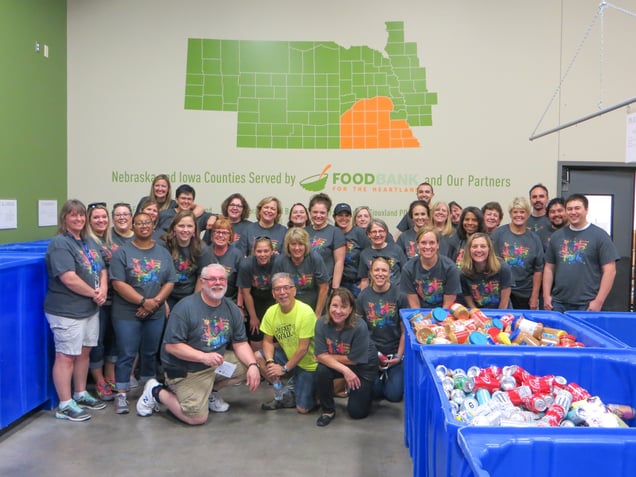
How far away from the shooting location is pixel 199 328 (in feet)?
12.4

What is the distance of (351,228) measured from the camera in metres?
5.16

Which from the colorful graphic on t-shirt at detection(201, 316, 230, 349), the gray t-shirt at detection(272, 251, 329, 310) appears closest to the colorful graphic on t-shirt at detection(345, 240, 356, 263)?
the gray t-shirt at detection(272, 251, 329, 310)

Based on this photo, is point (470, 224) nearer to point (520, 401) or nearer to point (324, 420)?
point (324, 420)

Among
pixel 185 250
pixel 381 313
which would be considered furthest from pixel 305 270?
pixel 185 250

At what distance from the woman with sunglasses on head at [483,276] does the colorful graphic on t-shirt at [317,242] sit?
1.25 m

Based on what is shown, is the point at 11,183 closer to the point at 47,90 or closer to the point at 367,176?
the point at 47,90

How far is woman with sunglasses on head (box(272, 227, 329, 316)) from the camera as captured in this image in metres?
4.36

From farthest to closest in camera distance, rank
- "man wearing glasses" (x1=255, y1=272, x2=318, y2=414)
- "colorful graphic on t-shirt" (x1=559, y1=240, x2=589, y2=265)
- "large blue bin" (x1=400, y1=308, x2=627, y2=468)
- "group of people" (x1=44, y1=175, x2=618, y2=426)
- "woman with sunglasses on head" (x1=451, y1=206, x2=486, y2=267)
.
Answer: "woman with sunglasses on head" (x1=451, y1=206, x2=486, y2=267) → "colorful graphic on t-shirt" (x1=559, y1=240, x2=589, y2=265) → "man wearing glasses" (x1=255, y1=272, x2=318, y2=414) → "group of people" (x1=44, y1=175, x2=618, y2=426) → "large blue bin" (x1=400, y1=308, x2=627, y2=468)

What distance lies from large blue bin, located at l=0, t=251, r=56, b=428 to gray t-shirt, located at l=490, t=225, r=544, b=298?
3503 mm

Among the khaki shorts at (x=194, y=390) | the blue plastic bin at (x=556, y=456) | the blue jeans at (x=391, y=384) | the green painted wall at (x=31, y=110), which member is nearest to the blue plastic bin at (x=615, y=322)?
the blue jeans at (x=391, y=384)

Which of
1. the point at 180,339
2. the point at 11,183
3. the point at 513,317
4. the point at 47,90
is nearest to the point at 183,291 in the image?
the point at 180,339

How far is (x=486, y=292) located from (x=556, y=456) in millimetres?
2742

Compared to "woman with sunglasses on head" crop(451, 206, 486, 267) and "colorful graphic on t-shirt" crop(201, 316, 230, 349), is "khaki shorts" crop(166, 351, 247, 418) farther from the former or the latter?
"woman with sunglasses on head" crop(451, 206, 486, 267)

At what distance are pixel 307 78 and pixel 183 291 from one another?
10.1ft
